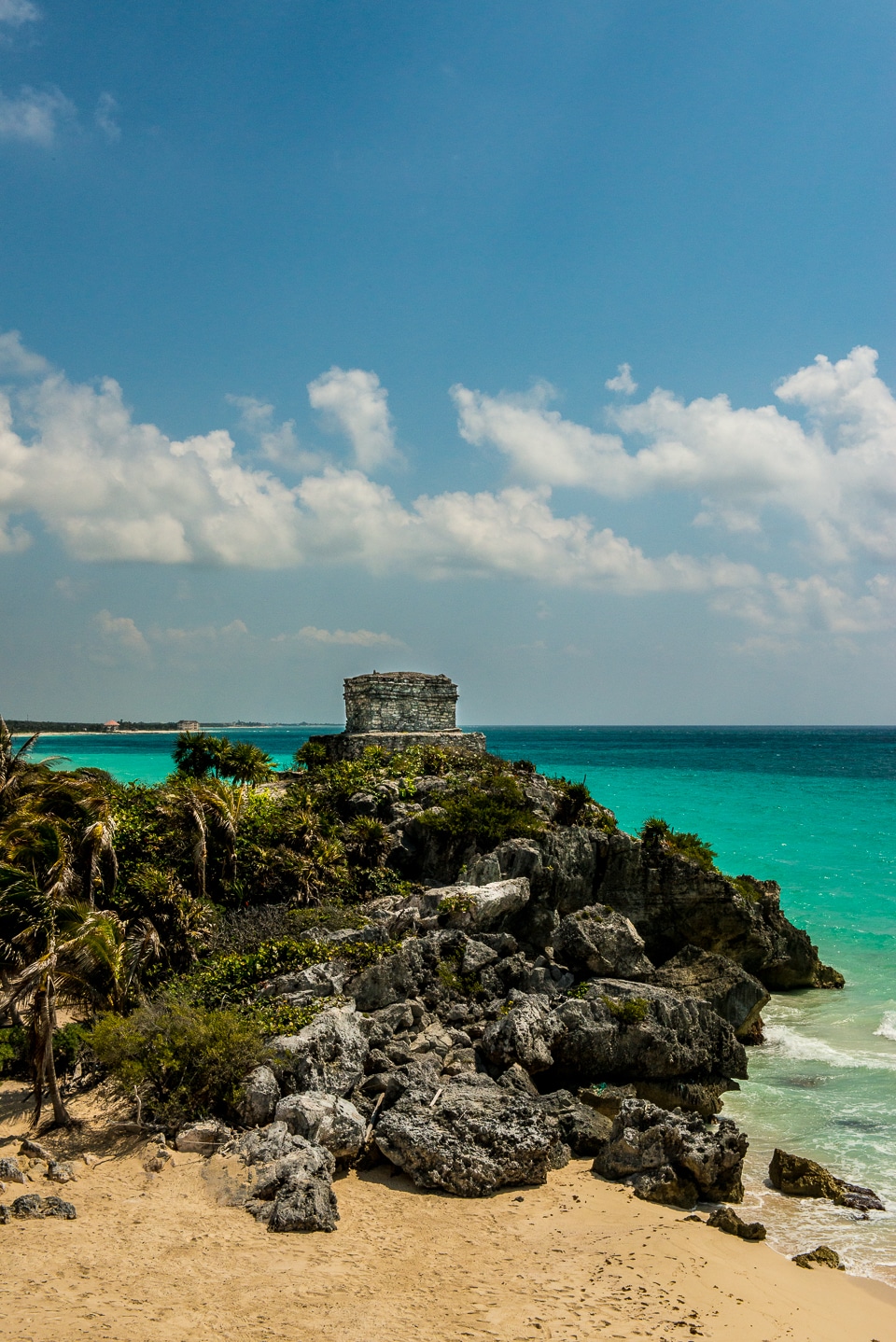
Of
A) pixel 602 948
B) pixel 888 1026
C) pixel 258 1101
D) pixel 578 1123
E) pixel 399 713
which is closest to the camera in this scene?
pixel 258 1101

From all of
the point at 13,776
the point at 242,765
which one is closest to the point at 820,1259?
the point at 13,776

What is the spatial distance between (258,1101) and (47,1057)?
3306 mm

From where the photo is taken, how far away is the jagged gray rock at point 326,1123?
12.2m

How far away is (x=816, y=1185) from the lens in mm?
12977

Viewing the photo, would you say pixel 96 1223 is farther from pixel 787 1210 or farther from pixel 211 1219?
pixel 787 1210

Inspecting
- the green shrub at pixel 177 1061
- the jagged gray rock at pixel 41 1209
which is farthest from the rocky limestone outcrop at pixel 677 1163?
the jagged gray rock at pixel 41 1209

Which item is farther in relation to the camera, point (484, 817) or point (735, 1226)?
point (484, 817)

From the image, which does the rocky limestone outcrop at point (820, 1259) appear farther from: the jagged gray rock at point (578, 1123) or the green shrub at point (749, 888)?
the green shrub at point (749, 888)

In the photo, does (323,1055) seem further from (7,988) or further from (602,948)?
(602,948)

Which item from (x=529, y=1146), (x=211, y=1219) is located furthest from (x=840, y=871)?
(x=211, y=1219)

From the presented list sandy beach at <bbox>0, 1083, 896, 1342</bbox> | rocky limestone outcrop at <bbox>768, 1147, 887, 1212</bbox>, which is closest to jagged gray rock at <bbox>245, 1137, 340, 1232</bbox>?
sandy beach at <bbox>0, 1083, 896, 1342</bbox>

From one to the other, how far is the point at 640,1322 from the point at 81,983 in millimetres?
9218

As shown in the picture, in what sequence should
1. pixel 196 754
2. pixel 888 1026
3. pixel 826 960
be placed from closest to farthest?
pixel 888 1026 < pixel 826 960 < pixel 196 754

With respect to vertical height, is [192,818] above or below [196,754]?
below
